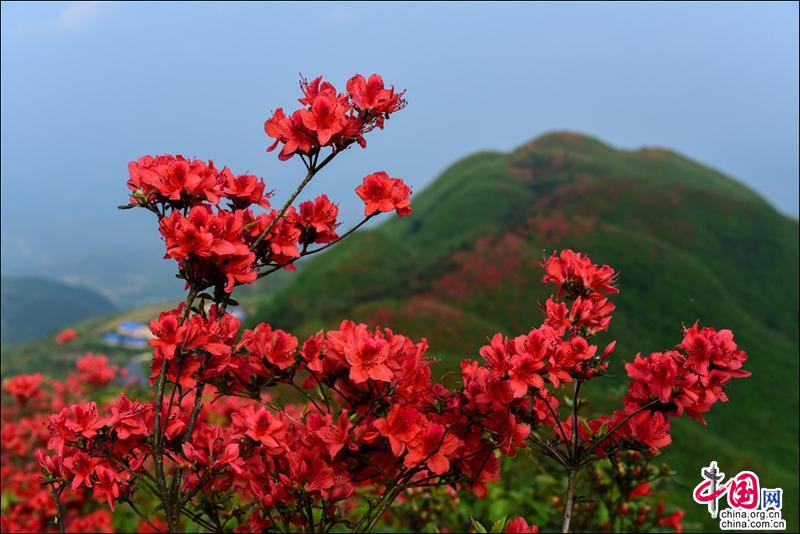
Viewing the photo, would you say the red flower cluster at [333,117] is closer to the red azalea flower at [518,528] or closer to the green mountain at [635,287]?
the red azalea flower at [518,528]

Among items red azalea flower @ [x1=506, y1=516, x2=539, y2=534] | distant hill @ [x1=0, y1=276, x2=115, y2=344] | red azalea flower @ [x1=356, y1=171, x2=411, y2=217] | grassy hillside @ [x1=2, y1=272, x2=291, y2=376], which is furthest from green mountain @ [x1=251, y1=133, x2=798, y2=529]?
distant hill @ [x1=0, y1=276, x2=115, y2=344]

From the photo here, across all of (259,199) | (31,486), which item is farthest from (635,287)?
(259,199)

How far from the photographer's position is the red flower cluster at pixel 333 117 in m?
2.09

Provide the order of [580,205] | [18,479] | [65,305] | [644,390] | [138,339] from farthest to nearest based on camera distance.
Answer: [65,305]
[138,339]
[580,205]
[18,479]
[644,390]

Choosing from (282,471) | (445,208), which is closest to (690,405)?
(282,471)

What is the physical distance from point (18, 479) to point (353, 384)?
439 cm

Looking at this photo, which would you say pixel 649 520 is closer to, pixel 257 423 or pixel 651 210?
pixel 257 423

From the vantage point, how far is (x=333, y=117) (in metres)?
2.09

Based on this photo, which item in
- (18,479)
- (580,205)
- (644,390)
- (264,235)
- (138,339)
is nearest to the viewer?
(264,235)

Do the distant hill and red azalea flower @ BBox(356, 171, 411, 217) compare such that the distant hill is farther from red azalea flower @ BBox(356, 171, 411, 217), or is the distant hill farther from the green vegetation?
red azalea flower @ BBox(356, 171, 411, 217)

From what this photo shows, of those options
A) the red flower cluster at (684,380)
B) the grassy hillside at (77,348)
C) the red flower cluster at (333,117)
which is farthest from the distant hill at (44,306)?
the red flower cluster at (684,380)

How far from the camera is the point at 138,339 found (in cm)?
5072

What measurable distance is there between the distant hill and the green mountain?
94951 millimetres

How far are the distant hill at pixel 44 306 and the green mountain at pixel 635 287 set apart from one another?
312ft
